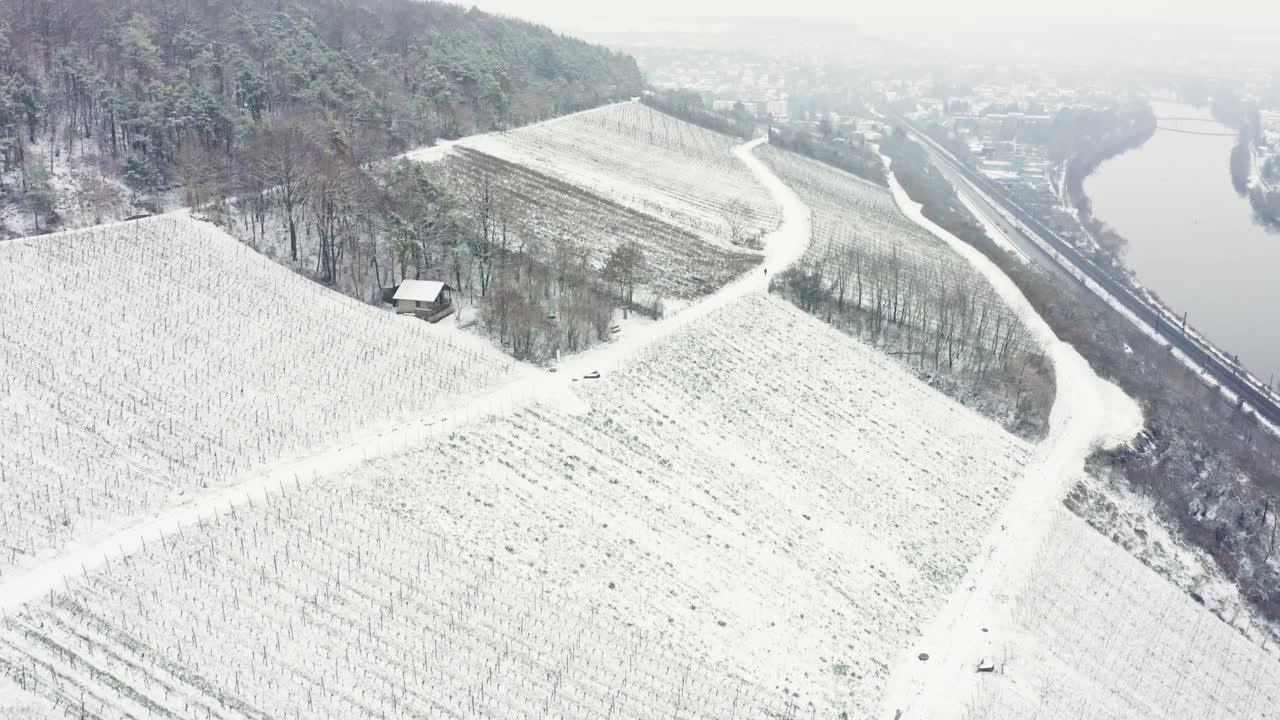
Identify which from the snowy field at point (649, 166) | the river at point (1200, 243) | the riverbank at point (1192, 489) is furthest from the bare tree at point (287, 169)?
the river at point (1200, 243)

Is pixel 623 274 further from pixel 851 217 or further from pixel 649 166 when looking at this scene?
pixel 851 217

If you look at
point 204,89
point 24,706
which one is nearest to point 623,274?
point 204,89

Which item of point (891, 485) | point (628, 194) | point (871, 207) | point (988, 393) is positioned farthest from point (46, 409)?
point (871, 207)

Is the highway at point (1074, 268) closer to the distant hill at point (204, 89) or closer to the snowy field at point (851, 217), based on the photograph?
the snowy field at point (851, 217)

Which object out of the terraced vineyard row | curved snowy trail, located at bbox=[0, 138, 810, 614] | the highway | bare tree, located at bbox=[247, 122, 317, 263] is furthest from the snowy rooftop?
the highway

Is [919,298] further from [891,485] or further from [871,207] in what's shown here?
[871,207]
